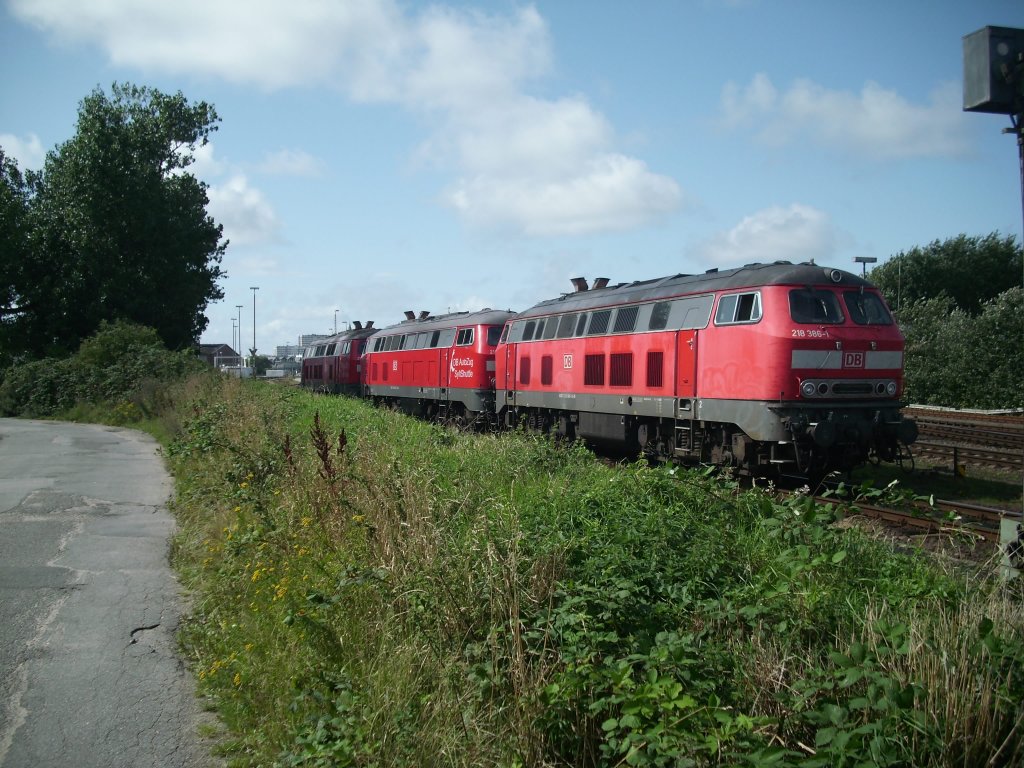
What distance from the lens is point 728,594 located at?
471 centimetres

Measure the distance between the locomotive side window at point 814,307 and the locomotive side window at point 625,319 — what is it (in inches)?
137

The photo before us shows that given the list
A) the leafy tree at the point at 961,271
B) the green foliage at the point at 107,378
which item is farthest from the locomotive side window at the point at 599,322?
the leafy tree at the point at 961,271

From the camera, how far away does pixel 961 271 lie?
160 feet

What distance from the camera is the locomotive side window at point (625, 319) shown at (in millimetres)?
14625

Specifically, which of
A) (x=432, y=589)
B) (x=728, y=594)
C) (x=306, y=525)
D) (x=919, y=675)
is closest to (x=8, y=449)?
(x=306, y=525)

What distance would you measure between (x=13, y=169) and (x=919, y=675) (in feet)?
166

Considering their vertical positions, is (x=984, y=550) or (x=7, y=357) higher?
(x=7, y=357)

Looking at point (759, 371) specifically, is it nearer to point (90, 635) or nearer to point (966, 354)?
point (90, 635)

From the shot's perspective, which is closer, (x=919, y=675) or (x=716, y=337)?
(x=919, y=675)

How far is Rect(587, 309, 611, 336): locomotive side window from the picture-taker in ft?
51.0

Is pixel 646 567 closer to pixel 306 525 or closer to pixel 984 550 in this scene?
pixel 306 525

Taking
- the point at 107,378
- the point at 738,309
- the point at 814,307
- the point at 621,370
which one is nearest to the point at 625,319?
the point at 621,370

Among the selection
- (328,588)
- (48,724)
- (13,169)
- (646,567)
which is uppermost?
(13,169)

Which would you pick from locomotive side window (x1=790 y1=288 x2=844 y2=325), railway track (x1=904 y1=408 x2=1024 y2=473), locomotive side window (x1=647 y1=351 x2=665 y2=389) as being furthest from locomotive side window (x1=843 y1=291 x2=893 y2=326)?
locomotive side window (x1=647 y1=351 x2=665 y2=389)
